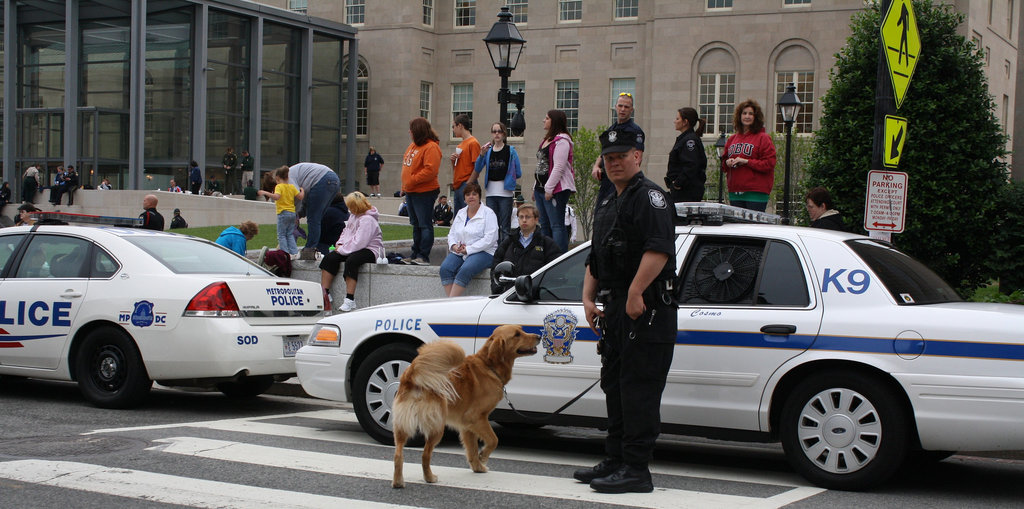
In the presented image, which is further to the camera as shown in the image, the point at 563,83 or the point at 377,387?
the point at 563,83

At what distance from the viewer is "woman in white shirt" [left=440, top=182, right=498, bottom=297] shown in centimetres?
1214

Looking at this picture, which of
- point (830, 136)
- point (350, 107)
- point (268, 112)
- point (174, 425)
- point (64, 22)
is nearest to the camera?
point (174, 425)

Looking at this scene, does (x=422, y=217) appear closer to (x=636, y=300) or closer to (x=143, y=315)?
(x=143, y=315)

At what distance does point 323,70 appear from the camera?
48531 mm

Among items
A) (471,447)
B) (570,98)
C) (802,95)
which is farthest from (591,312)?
(570,98)

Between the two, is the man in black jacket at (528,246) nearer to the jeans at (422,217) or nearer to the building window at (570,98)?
the jeans at (422,217)

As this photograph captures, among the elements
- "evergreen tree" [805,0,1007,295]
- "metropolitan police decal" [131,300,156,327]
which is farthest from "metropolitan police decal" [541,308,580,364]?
"evergreen tree" [805,0,1007,295]

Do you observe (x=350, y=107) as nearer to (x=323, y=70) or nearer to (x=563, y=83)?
(x=323, y=70)

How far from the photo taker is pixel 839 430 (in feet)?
20.4

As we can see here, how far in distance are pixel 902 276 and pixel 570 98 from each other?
42.6 metres

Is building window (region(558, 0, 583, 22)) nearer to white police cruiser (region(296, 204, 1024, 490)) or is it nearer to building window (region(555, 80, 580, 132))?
building window (region(555, 80, 580, 132))

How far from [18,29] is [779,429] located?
1701 inches

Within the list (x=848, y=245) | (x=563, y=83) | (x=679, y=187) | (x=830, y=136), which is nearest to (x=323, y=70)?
(x=563, y=83)

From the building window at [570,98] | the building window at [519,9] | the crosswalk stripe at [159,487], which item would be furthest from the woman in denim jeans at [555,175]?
the building window at [519,9]
